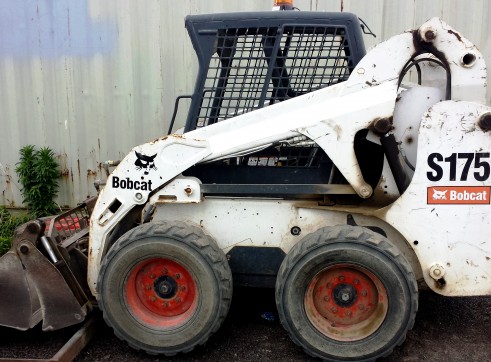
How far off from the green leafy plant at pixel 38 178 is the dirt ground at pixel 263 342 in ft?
9.49

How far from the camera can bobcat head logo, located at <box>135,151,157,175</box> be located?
3.24 m

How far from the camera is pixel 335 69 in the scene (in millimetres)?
3324

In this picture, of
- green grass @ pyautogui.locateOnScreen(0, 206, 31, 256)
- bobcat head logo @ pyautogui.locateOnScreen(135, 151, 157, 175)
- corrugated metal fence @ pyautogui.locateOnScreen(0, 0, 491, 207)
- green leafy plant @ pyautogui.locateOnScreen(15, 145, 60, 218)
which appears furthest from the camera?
green leafy plant @ pyautogui.locateOnScreen(15, 145, 60, 218)

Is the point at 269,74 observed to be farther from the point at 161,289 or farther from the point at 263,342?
the point at 263,342

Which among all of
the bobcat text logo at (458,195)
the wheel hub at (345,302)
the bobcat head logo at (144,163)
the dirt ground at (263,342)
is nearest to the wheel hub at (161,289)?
the dirt ground at (263,342)

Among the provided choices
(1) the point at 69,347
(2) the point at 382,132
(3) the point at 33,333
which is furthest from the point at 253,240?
(3) the point at 33,333

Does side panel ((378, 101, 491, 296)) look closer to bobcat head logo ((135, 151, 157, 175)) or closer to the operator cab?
the operator cab

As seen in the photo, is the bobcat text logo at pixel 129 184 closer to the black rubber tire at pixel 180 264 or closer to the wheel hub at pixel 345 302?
the black rubber tire at pixel 180 264

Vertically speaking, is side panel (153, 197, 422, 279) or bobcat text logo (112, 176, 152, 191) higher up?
bobcat text logo (112, 176, 152, 191)

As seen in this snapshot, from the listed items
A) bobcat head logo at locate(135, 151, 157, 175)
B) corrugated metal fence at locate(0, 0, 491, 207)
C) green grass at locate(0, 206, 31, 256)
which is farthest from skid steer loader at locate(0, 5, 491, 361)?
corrugated metal fence at locate(0, 0, 491, 207)

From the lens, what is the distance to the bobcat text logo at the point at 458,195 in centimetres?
298

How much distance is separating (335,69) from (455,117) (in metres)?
0.83

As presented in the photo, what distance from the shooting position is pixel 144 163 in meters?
3.25

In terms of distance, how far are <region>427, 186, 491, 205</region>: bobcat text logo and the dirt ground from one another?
3.29 feet
